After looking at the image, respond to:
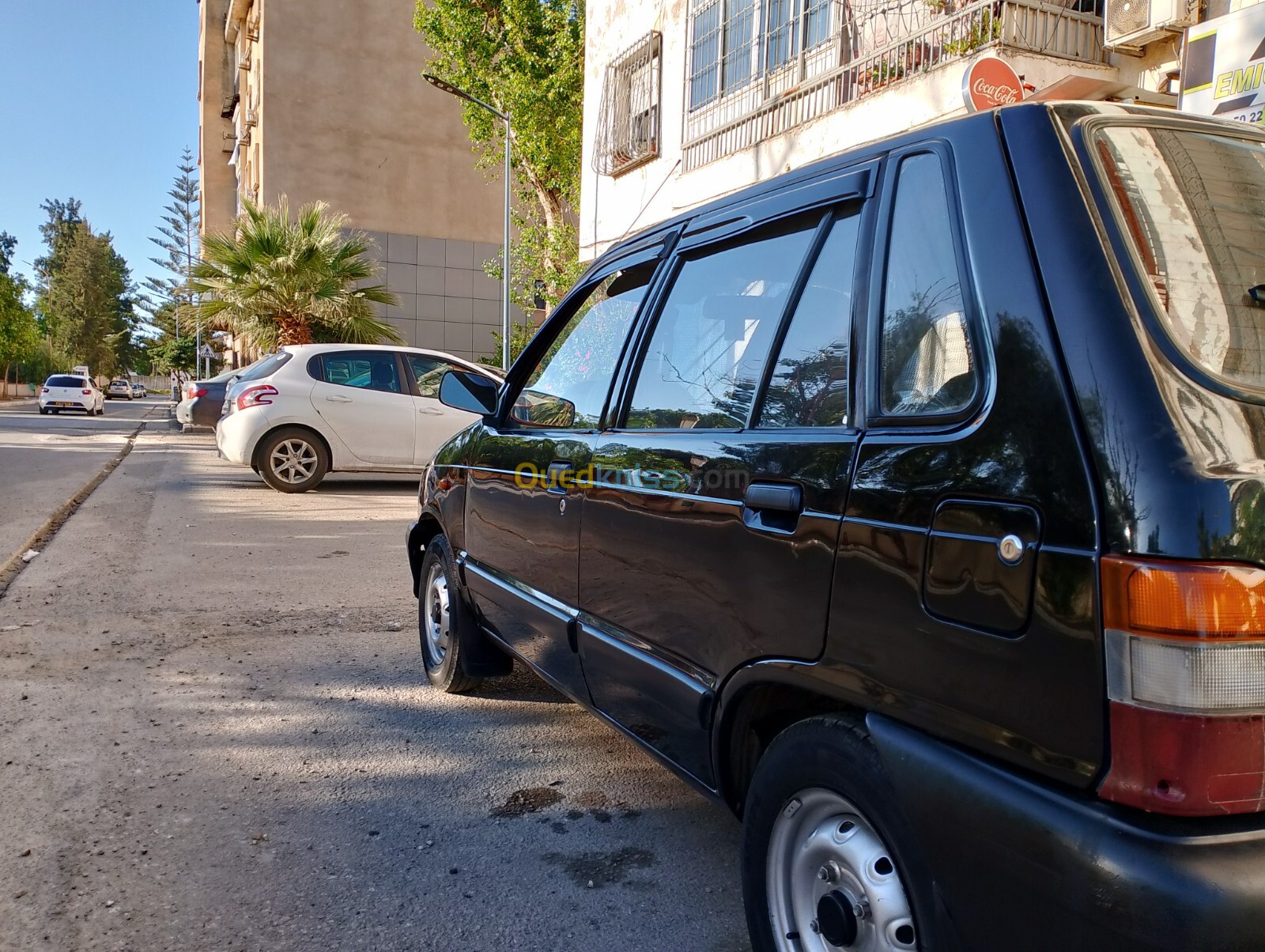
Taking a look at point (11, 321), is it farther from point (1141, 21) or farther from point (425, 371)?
point (1141, 21)

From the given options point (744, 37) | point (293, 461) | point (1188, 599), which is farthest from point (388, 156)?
point (1188, 599)

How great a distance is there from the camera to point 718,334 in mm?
2646

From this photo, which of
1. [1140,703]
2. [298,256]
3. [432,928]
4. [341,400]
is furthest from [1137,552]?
[298,256]

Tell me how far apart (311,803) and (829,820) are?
81.5 inches

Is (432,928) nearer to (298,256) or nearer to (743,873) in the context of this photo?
(743,873)

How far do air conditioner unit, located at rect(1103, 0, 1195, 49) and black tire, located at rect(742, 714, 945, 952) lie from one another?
6.73 m

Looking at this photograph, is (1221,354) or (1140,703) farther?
(1221,354)

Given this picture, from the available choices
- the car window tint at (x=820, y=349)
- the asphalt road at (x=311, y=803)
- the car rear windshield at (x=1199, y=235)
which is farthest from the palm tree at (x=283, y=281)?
the car rear windshield at (x=1199, y=235)

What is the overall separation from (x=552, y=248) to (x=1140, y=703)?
62.8ft

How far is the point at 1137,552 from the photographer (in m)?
1.43

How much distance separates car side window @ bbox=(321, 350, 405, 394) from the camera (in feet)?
37.7

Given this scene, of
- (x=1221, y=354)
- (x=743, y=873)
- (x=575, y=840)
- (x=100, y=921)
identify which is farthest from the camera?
(x=575, y=840)

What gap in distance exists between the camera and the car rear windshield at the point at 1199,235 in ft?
5.34

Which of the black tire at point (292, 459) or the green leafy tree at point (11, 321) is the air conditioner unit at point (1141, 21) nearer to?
the black tire at point (292, 459)
